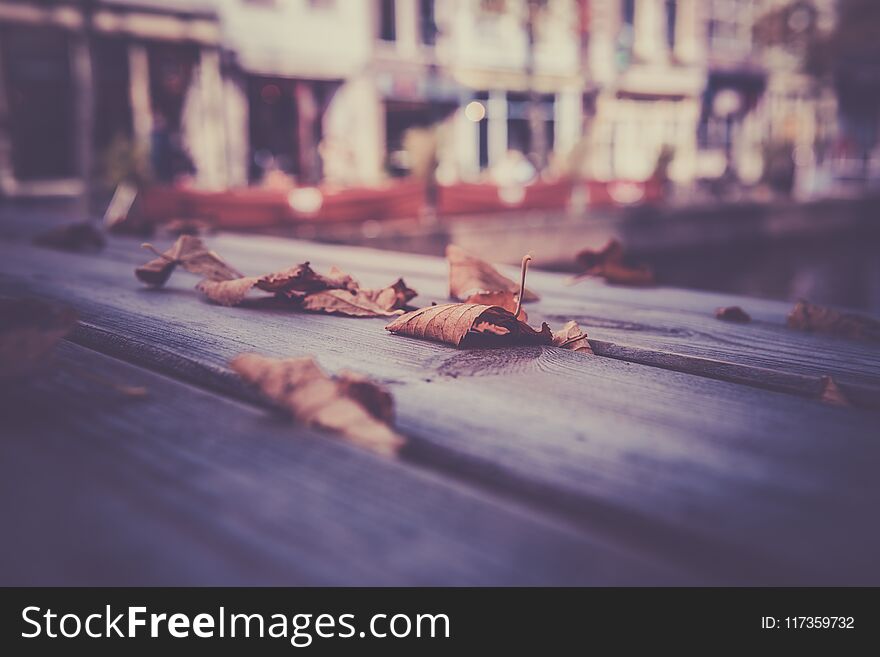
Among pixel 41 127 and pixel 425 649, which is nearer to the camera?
pixel 425 649

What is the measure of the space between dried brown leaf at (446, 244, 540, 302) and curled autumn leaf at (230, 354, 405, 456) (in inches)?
26.8

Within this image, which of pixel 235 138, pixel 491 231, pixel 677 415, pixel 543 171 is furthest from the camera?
pixel 543 171

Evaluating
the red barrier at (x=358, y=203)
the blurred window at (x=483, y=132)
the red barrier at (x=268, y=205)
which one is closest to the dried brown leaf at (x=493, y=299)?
the red barrier at (x=268, y=205)

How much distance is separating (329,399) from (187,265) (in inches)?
34.1

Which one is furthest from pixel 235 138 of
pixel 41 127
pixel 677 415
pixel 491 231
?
pixel 677 415

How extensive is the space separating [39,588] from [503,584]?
0.24 m

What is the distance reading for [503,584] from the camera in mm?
415

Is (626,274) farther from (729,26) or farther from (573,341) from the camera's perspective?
(729,26)

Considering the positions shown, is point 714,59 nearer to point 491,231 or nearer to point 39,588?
point 491,231

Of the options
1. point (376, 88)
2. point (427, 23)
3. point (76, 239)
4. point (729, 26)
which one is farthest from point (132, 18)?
point (729, 26)

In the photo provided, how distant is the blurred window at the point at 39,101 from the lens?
38.6ft

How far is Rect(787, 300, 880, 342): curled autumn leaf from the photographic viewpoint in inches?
49.3

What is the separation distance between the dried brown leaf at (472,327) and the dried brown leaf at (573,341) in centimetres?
1

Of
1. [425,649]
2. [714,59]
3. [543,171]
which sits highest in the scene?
[714,59]
